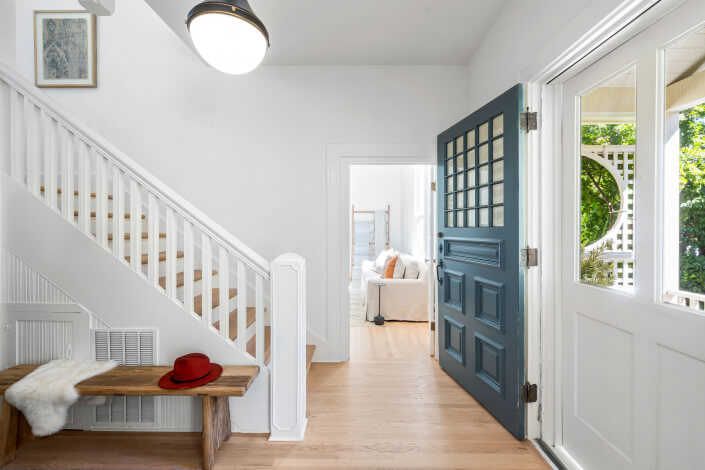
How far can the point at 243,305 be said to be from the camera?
188 centimetres

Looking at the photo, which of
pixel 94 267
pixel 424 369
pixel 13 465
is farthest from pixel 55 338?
pixel 424 369

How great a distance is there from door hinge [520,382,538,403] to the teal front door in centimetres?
3

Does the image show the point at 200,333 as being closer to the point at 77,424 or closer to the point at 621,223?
the point at 77,424

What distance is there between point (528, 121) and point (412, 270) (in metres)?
2.74

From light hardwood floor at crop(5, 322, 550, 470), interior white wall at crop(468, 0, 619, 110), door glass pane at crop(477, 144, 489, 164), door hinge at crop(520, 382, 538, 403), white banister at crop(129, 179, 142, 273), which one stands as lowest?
light hardwood floor at crop(5, 322, 550, 470)

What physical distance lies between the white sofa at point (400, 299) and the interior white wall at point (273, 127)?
1.33 meters

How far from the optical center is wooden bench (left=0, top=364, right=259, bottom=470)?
165 centimetres

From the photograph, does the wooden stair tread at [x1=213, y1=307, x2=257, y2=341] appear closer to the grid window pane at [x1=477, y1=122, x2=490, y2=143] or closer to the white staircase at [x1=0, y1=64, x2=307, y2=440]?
the white staircase at [x1=0, y1=64, x2=307, y2=440]

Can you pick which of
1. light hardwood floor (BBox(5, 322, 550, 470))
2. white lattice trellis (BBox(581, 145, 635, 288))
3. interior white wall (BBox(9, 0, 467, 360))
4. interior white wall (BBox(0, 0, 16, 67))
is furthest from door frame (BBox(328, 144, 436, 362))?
interior white wall (BBox(0, 0, 16, 67))

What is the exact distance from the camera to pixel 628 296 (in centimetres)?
139

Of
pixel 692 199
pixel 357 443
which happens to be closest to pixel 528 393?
pixel 357 443

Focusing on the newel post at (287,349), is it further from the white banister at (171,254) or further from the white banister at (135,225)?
the white banister at (135,225)

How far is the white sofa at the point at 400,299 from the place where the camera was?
13.8 ft

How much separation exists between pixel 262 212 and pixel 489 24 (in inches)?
91.6
